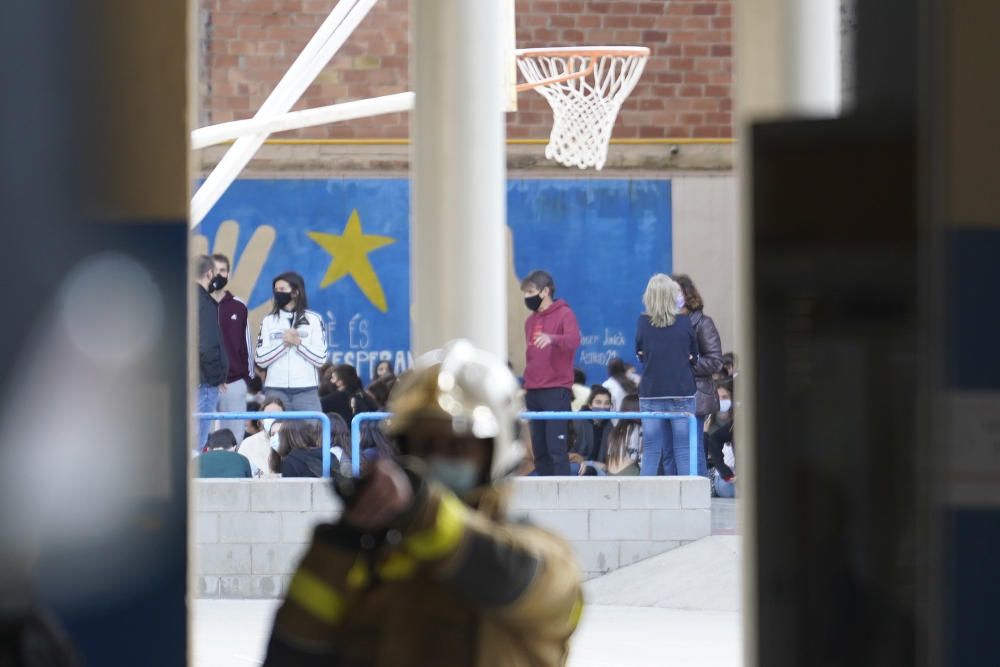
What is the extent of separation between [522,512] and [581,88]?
5.70 metres

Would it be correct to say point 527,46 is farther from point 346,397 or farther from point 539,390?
point 539,390

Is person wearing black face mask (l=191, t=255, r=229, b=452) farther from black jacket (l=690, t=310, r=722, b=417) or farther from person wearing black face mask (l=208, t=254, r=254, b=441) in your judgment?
black jacket (l=690, t=310, r=722, b=417)

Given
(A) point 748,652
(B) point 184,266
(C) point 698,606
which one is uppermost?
(B) point 184,266

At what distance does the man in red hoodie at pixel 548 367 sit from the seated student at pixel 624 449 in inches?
17.5

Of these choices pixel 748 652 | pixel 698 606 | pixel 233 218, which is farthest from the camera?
pixel 233 218

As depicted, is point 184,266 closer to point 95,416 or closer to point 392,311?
point 95,416

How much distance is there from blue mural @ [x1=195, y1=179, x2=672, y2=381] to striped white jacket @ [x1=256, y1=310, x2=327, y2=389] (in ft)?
12.4

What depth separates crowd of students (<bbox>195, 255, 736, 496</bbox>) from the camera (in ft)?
38.9

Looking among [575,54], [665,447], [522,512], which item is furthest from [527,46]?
[522,512]

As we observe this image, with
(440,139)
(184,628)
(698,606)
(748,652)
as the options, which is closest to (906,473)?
(748,652)

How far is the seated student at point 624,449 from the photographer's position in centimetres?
1331

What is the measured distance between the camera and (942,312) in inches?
95.3

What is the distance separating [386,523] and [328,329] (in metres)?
15.6

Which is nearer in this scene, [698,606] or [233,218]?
[698,606]
